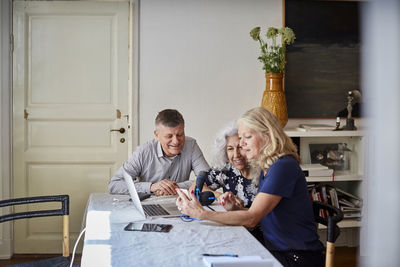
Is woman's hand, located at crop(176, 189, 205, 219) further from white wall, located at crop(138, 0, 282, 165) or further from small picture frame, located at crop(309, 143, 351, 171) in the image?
small picture frame, located at crop(309, 143, 351, 171)

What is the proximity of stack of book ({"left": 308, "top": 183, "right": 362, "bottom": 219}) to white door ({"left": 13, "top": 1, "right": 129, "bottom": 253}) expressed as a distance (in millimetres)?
1608

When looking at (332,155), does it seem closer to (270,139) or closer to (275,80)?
(275,80)

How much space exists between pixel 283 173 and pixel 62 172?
2.41 meters

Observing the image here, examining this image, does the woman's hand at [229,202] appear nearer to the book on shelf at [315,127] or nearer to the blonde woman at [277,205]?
the blonde woman at [277,205]

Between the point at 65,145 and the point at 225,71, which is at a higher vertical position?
the point at 225,71

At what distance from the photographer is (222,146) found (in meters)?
2.54

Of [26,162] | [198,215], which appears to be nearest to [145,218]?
[198,215]

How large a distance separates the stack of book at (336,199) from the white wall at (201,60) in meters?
0.89

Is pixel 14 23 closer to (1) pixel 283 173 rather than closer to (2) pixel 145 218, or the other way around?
(2) pixel 145 218

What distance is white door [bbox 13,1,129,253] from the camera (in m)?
3.78

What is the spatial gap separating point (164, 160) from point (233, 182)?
21.8 inches

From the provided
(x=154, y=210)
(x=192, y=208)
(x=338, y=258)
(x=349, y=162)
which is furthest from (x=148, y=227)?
(x=349, y=162)

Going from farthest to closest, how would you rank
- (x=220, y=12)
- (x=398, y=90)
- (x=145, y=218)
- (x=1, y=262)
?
1. (x=220, y=12)
2. (x=1, y=262)
3. (x=145, y=218)
4. (x=398, y=90)

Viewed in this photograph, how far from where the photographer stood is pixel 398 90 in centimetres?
32
